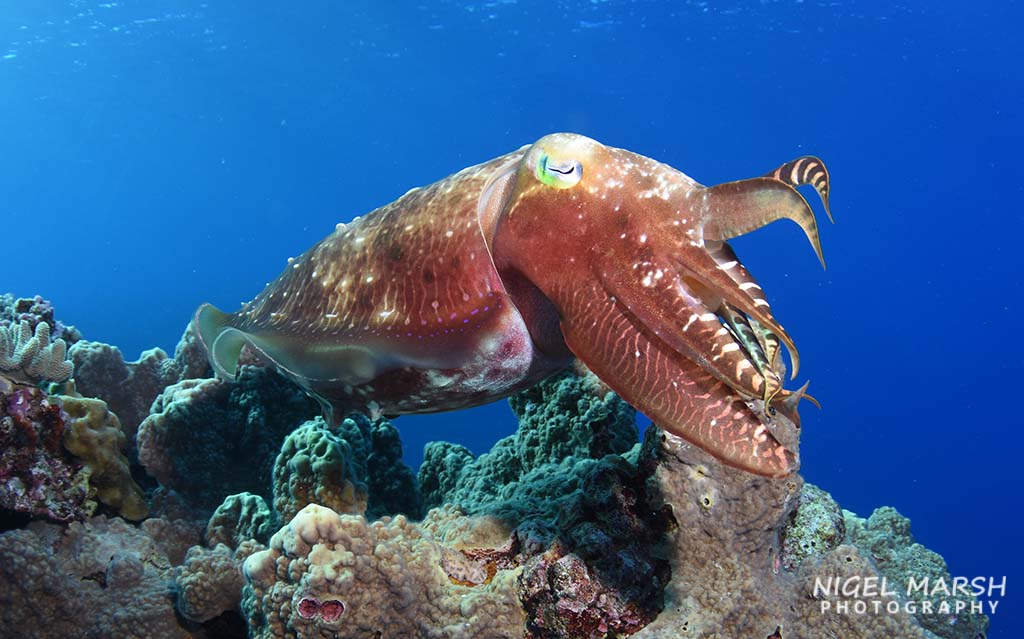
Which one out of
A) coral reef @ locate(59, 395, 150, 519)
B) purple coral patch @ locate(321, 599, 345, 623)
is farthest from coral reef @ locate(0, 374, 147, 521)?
purple coral patch @ locate(321, 599, 345, 623)

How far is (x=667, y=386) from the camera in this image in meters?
1.77

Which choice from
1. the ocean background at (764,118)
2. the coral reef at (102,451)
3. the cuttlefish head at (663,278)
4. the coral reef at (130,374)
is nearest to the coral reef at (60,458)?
the coral reef at (102,451)

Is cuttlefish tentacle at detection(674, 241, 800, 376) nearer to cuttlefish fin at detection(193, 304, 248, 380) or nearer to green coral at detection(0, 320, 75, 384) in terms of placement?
cuttlefish fin at detection(193, 304, 248, 380)

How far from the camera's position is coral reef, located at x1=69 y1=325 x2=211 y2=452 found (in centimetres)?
539

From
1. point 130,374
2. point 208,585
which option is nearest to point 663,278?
point 208,585

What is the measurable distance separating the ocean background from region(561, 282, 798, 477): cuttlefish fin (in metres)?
30.4

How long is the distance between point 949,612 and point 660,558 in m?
2.85

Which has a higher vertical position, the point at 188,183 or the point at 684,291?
the point at 188,183

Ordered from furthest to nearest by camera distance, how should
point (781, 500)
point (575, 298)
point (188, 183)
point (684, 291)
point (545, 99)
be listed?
point (188, 183) → point (545, 99) → point (781, 500) → point (575, 298) → point (684, 291)

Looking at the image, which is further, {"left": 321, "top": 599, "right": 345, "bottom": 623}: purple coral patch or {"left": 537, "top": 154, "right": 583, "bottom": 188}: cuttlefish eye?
{"left": 321, "top": 599, "right": 345, "bottom": 623}: purple coral patch

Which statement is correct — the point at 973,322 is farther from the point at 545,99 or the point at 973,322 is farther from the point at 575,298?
the point at 575,298

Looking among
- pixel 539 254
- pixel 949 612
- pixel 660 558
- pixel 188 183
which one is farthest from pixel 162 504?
pixel 188 183

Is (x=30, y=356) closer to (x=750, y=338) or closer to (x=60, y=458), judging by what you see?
(x=60, y=458)

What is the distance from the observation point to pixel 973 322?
5588 cm
